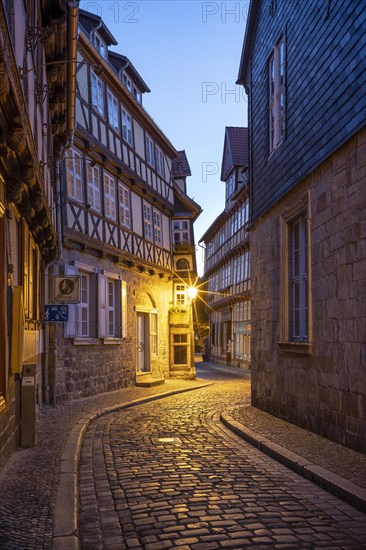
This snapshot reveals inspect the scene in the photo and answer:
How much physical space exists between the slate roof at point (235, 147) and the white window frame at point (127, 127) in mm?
17005

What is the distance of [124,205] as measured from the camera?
65.7 feet

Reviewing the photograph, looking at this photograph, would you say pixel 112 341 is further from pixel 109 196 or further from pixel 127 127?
pixel 127 127

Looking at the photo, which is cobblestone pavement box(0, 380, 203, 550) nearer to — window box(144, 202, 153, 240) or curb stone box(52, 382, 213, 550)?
curb stone box(52, 382, 213, 550)

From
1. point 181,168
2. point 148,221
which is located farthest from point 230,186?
point 148,221

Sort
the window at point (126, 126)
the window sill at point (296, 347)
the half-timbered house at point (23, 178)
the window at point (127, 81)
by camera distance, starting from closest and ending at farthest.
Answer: the half-timbered house at point (23, 178) < the window sill at point (296, 347) < the window at point (126, 126) < the window at point (127, 81)

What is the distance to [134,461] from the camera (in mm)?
8078

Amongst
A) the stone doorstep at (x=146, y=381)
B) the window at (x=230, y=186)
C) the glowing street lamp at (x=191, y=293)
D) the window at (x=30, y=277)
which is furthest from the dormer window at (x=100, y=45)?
the window at (x=230, y=186)

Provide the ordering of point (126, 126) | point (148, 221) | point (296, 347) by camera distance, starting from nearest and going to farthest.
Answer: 1. point (296, 347)
2. point (126, 126)
3. point (148, 221)

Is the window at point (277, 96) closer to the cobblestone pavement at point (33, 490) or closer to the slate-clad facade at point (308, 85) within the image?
the slate-clad facade at point (308, 85)

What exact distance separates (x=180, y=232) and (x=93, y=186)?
10.1 metres

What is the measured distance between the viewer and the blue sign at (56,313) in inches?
500

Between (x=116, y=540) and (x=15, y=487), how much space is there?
1741mm

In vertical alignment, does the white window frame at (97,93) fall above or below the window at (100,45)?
below

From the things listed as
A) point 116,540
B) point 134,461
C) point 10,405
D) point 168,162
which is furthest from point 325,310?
point 168,162
